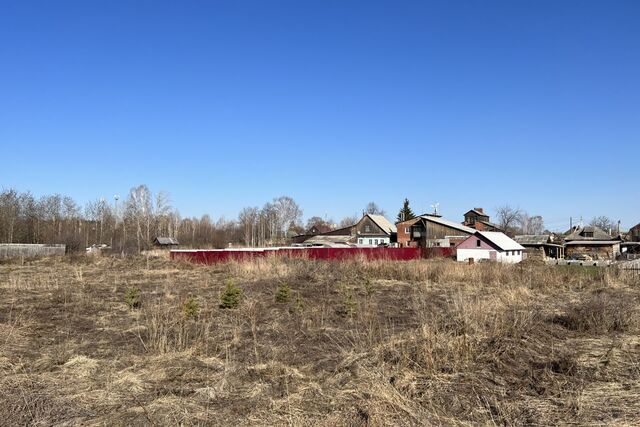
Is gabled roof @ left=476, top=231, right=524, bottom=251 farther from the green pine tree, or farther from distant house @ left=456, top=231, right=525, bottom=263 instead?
the green pine tree

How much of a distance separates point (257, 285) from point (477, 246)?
32.3 m

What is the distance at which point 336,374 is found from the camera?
20.3 ft

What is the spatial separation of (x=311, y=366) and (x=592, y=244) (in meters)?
71.5

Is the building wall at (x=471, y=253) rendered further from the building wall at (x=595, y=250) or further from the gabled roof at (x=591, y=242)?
the gabled roof at (x=591, y=242)

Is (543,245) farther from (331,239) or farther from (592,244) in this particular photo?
(331,239)

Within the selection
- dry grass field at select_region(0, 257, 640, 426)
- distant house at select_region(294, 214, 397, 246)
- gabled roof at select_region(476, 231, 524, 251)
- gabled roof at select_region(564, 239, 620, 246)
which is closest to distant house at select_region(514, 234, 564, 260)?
gabled roof at select_region(564, 239, 620, 246)

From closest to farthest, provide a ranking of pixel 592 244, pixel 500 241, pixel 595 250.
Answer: pixel 500 241 → pixel 595 250 → pixel 592 244

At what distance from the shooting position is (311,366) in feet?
21.6

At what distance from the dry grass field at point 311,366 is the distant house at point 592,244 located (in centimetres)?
6111

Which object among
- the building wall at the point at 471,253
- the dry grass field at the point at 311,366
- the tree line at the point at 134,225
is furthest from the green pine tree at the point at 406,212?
the dry grass field at the point at 311,366

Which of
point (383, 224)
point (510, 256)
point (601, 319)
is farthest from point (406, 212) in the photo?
point (601, 319)

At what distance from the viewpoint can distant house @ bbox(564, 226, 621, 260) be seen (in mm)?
64875

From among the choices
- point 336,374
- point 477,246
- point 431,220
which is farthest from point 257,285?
point 431,220

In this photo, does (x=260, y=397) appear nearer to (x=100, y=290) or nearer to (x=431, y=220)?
(x=100, y=290)
